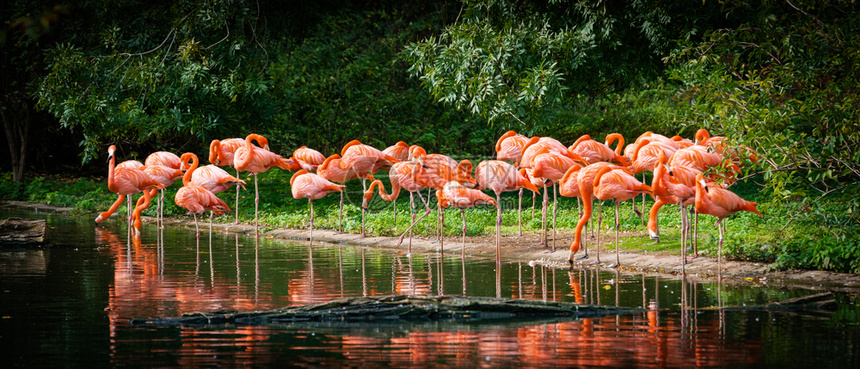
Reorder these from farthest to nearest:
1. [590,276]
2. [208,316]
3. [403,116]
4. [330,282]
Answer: [403,116] < [590,276] < [330,282] < [208,316]

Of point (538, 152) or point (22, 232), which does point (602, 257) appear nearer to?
point (538, 152)

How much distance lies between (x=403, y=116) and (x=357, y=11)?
3.69m

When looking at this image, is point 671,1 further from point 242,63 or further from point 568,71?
point 242,63

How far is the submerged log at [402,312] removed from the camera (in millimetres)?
6113

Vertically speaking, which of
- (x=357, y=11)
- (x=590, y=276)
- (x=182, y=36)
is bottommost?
(x=590, y=276)

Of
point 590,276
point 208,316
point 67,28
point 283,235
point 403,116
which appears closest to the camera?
point 208,316

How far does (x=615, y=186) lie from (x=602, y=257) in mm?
1093

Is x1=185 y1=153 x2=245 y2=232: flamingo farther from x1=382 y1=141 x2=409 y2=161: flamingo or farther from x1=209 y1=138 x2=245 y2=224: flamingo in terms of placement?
x1=382 y1=141 x2=409 y2=161: flamingo

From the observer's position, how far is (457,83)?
47.1ft

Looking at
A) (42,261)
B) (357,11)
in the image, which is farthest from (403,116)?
(42,261)

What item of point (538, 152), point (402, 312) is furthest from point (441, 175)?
point (402, 312)

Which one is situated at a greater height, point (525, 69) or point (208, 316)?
point (525, 69)

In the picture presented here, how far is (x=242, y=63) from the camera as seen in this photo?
54.0ft

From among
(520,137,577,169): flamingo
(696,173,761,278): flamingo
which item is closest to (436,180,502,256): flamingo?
(520,137,577,169): flamingo
